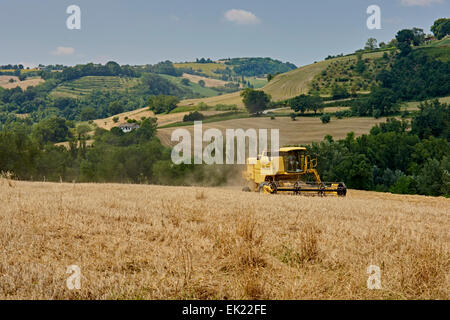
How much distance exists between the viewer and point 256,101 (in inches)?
4225

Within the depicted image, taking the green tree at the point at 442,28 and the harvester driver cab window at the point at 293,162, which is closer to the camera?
the harvester driver cab window at the point at 293,162

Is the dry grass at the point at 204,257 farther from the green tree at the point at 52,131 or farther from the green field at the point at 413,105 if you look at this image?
the green tree at the point at 52,131

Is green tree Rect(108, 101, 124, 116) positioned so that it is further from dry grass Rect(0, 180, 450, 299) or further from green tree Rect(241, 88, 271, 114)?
dry grass Rect(0, 180, 450, 299)

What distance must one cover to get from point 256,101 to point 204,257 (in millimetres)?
104445

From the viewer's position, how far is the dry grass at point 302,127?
275 feet

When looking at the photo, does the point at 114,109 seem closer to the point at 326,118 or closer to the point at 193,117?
the point at 193,117

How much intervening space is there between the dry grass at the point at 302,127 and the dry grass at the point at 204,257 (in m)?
74.0

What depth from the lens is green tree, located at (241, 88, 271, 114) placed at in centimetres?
10641

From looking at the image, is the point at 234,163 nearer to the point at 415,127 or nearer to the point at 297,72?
the point at 415,127

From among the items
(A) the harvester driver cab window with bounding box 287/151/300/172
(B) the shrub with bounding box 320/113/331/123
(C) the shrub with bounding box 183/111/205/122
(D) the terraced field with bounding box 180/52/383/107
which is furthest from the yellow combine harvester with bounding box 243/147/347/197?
(D) the terraced field with bounding box 180/52/383/107

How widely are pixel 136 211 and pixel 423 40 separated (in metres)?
195

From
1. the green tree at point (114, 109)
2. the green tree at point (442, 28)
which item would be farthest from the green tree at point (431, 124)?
the green tree at point (114, 109)

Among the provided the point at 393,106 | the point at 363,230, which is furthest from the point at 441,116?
the point at 363,230

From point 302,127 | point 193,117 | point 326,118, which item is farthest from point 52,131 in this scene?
point 326,118
